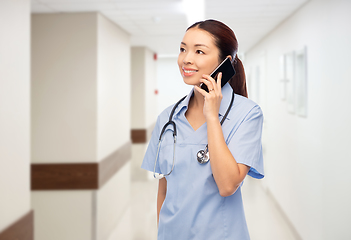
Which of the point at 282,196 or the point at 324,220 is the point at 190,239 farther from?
the point at 282,196

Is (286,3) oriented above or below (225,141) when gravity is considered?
above

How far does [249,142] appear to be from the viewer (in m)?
1.17

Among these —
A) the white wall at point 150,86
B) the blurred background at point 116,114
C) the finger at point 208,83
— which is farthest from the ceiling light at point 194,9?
the white wall at point 150,86

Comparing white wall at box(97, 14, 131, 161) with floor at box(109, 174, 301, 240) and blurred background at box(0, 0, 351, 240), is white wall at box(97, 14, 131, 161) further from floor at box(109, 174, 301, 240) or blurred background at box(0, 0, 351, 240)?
floor at box(109, 174, 301, 240)

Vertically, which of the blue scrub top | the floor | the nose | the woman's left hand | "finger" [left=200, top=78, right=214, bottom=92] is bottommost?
the floor

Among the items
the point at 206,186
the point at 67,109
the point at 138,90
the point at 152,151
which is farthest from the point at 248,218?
the point at 206,186

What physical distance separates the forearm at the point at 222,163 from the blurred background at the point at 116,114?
175 cm

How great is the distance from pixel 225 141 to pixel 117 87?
14.1ft

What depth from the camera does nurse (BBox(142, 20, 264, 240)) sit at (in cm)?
114

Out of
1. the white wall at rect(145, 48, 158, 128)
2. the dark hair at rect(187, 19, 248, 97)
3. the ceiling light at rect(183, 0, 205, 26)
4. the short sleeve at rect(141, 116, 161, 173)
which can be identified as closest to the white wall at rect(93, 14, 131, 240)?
the ceiling light at rect(183, 0, 205, 26)

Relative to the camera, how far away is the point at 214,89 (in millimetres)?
1183

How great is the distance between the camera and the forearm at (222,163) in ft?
3.65

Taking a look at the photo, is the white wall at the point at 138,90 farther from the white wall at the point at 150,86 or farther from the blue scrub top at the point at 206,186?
the blue scrub top at the point at 206,186

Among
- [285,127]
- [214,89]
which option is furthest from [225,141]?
[285,127]
